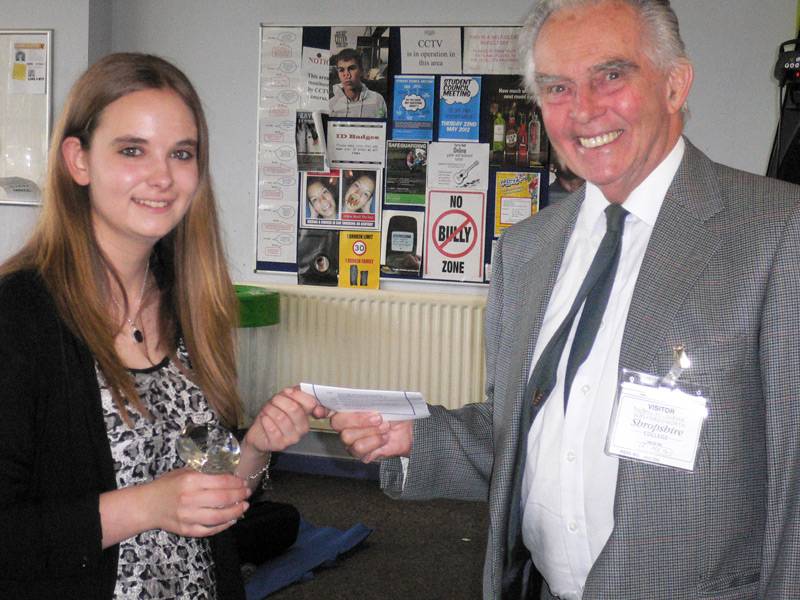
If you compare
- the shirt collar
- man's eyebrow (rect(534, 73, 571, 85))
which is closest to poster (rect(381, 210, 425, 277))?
man's eyebrow (rect(534, 73, 571, 85))

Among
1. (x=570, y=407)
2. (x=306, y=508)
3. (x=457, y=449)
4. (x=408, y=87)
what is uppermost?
(x=408, y=87)

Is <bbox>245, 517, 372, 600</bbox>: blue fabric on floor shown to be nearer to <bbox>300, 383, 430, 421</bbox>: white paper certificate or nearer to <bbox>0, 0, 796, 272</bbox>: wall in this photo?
<bbox>0, 0, 796, 272</bbox>: wall

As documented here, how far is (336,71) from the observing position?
5625mm

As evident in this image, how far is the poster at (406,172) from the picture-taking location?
555cm

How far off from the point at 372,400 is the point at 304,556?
2.83m

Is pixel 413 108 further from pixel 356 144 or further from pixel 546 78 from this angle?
pixel 546 78

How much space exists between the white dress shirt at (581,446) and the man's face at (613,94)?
0.06 m

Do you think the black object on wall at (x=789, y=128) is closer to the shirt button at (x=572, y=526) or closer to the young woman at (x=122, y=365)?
the shirt button at (x=572, y=526)

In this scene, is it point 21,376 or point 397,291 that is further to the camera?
point 397,291

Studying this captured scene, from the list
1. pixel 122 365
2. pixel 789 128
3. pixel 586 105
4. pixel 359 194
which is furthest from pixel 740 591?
pixel 359 194

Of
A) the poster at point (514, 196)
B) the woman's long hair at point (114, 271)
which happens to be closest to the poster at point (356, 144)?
the poster at point (514, 196)

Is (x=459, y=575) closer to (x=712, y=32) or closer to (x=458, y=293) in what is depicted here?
(x=458, y=293)

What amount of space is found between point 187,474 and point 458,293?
4.09 metres

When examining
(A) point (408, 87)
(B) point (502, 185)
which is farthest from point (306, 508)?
(A) point (408, 87)
